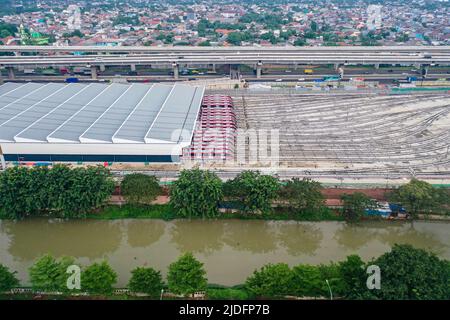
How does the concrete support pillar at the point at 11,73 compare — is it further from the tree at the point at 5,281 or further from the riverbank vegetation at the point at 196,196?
the tree at the point at 5,281

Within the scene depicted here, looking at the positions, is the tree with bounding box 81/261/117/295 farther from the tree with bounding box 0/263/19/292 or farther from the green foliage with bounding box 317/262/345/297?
the green foliage with bounding box 317/262/345/297

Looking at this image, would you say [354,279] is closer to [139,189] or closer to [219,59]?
[139,189]

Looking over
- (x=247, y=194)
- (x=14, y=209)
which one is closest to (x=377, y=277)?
(x=247, y=194)

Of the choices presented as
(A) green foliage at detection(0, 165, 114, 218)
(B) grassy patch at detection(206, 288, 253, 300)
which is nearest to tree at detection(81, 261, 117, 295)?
(B) grassy patch at detection(206, 288, 253, 300)

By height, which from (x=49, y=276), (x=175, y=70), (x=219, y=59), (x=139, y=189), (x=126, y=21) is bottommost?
(x=49, y=276)

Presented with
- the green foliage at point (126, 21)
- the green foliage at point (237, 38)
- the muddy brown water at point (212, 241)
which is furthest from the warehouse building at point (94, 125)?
the green foliage at point (126, 21)

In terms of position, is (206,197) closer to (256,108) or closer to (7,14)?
(256,108)

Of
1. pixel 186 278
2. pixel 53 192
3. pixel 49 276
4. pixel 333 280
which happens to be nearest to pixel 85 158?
pixel 53 192
